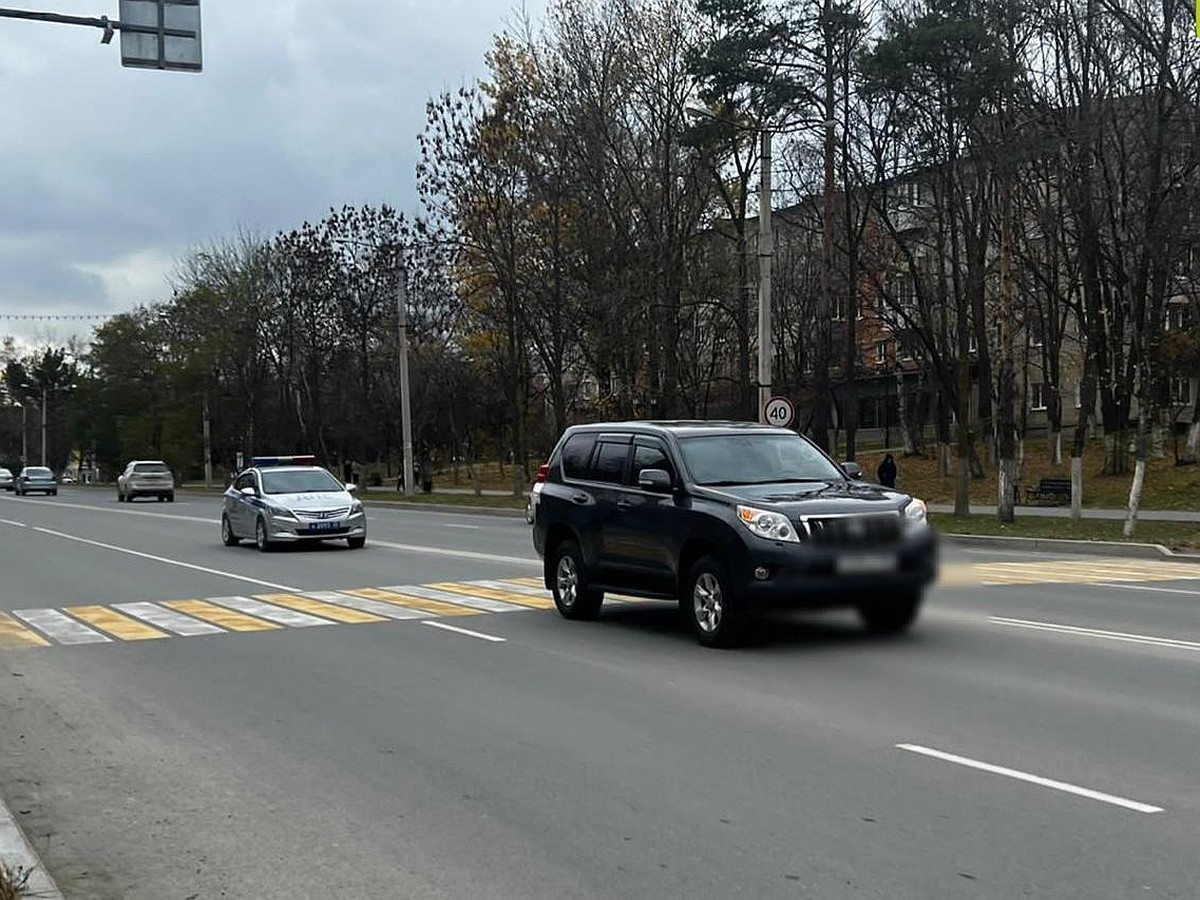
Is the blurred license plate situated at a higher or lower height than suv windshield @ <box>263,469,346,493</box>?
lower

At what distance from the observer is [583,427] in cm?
1339

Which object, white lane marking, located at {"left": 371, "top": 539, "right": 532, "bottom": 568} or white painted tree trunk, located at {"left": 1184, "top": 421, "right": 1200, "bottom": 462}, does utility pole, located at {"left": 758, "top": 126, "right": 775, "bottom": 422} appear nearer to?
white lane marking, located at {"left": 371, "top": 539, "right": 532, "bottom": 568}

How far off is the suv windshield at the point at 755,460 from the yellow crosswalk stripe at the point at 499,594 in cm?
320

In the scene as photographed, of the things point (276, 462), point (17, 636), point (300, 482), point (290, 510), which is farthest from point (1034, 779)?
point (276, 462)

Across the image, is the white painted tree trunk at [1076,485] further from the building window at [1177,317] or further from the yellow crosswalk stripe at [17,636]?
the yellow crosswalk stripe at [17,636]

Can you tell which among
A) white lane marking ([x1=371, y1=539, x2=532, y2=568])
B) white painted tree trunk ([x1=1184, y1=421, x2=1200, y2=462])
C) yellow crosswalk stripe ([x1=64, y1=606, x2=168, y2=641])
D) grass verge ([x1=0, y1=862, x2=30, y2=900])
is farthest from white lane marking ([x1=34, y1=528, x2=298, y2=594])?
white painted tree trunk ([x1=1184, y1=421, x2=1200, y2=462])

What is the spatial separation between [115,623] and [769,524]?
721 centimetres

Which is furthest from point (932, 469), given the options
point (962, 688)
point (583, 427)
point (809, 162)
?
point (962, 688)

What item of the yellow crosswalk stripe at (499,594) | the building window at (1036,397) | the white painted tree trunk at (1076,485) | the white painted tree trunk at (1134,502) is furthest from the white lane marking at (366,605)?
the building window at (1036,397)

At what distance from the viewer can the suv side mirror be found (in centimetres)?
1147

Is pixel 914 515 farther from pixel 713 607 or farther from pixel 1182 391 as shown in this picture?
pixel 1182 391

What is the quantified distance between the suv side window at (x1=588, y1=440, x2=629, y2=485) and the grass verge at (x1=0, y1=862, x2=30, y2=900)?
774 cm

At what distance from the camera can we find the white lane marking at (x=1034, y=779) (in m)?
6.02

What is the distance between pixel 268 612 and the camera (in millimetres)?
14172
